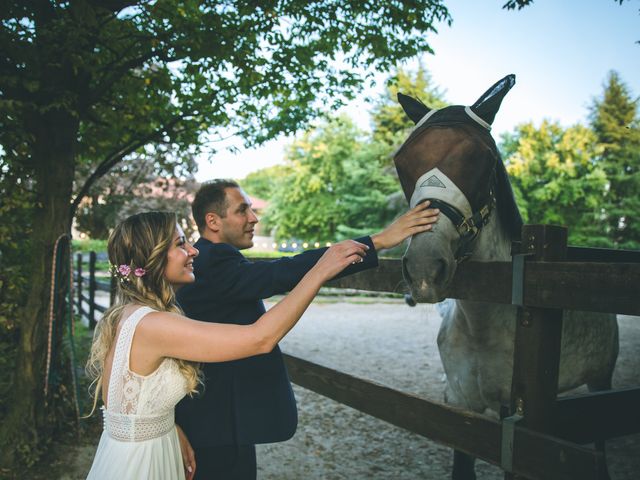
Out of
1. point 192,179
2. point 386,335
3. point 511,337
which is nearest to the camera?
point 511,337

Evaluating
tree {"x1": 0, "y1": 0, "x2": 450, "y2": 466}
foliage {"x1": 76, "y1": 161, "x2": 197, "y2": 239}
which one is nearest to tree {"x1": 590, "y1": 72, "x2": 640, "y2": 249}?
foliage {"x1": 76, "y1": 161, "x2": 197, "y2": 239}

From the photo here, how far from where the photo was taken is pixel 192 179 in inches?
757

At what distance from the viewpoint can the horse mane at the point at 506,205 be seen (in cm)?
277

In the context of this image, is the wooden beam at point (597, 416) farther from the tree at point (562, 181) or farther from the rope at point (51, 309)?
the tree at point (562, 181)

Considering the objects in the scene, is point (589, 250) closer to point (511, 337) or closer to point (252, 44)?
point (511, 337)

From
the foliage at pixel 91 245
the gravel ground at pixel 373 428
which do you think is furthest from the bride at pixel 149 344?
the foliage at pixel 91 245

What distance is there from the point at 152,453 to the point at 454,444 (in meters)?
1.36

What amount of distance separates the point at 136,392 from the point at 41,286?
3.39 metres

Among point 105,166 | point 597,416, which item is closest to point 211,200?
point 597,416

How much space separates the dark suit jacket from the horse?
60 centimetres

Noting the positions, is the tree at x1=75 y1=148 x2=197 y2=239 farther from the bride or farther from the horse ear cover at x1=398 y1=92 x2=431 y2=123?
the bride

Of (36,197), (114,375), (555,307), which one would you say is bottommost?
(114,375)

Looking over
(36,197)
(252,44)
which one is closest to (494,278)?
(252,44)

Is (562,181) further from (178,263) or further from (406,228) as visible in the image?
(178,263)
